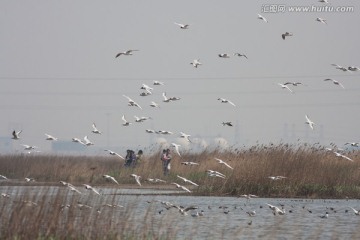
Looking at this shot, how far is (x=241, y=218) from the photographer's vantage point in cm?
3244

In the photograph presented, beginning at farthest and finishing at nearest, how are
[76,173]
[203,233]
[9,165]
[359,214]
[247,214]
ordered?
[9,165] → [76,173] → [247,214] → [359,214] → [203,233]

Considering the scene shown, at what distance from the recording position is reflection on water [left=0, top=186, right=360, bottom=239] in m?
26.6

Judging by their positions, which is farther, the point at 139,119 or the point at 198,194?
the point at 198,194

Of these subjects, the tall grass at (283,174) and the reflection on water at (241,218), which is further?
the tall grass at (283,174)

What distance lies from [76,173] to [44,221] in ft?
101

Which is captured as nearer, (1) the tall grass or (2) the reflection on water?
(2) the reflection on water

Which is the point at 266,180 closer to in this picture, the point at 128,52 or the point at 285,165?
the point at 285,165

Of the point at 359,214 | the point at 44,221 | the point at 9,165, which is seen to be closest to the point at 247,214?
the point at 359,214

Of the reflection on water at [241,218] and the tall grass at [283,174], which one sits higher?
the tall grass at [283,174]

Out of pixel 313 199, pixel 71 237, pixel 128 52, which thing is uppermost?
pixel 128 52

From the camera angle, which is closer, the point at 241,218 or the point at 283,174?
the point at 241,218

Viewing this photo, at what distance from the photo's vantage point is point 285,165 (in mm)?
40219

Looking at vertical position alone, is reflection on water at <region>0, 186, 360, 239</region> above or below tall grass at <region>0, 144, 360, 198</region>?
below

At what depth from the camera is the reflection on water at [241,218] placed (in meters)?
26.6
